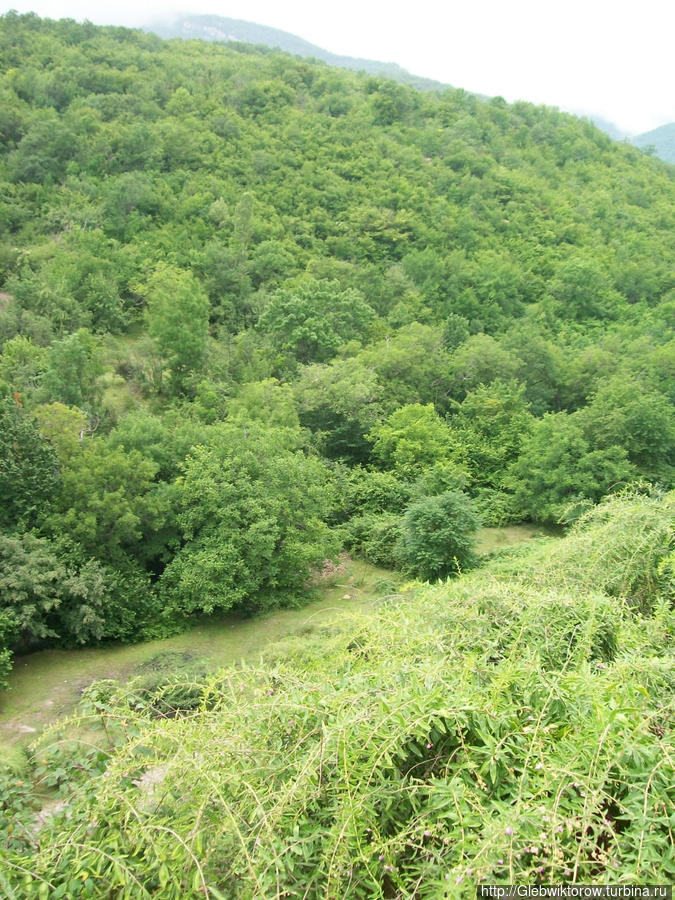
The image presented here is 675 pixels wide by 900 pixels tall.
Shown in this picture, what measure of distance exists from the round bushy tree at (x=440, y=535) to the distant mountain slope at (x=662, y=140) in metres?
106

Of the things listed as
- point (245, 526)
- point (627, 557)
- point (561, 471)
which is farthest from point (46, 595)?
point (561, 471)

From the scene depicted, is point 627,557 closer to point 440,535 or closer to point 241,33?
point 440,535

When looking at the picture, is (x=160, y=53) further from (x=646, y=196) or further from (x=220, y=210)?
(x=646, y=196)

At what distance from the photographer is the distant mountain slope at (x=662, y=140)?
322 ft

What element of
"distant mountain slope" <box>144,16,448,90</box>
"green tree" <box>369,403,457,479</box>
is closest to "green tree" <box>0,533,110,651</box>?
"green tree" <box>369,403,457,479</box>

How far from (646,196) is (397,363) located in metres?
36.0

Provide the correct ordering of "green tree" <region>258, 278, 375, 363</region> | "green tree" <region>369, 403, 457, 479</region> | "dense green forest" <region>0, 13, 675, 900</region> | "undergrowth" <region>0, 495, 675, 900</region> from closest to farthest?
"undergrowth" <region>0, 495, 675, 900</region> < "dense green forest" <region>0, 13, 675, 900</region> < "green tree" <region>369, 403, 457, 479</region> < "green tree" <region>258, 278, 375, 363</region>

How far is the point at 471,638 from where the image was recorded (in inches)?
144

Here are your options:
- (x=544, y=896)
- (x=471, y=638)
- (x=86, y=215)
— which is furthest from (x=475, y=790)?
(x=86, y=215)

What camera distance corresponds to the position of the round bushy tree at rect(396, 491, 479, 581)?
1534 cm

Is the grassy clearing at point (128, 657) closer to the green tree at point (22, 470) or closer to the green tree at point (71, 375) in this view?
the green tree at point (22, 470)

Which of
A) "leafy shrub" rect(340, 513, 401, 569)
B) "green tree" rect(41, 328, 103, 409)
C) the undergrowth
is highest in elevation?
the undergrowth

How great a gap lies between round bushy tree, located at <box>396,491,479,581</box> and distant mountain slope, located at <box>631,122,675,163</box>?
347 ft

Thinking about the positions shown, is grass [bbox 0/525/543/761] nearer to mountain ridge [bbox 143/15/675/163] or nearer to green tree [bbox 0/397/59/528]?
green tree [bbox 0/397/59/528]
